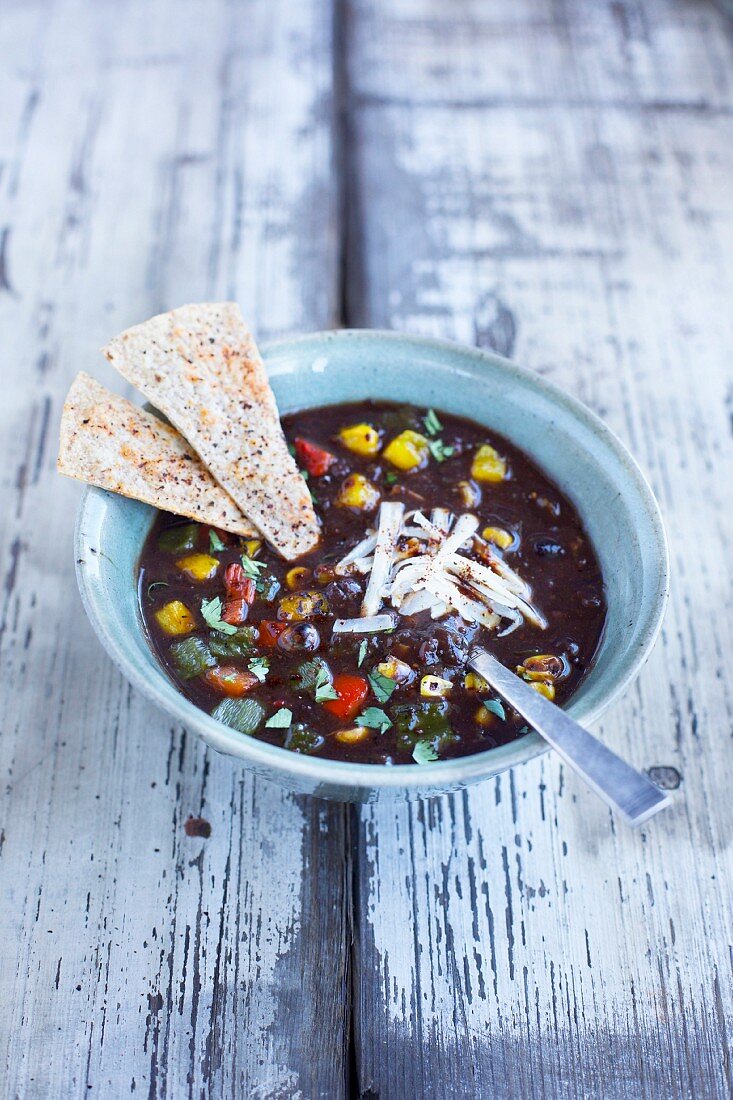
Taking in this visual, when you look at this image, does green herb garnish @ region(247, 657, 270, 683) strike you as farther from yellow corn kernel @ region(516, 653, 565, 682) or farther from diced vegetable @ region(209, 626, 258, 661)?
yellow corn kernel @ region(516, 653, 565, 682)

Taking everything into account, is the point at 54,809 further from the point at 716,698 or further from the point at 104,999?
the point at 716,698

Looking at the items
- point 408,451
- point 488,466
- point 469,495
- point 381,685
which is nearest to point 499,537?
point 469,495

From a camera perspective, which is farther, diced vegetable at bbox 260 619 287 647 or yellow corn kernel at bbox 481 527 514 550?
yellow corn kernel at bbox 481 527 514 550

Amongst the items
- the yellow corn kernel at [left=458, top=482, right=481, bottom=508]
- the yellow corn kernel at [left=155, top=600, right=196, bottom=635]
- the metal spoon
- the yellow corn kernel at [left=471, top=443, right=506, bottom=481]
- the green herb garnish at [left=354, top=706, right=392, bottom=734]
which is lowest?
the metal spoon

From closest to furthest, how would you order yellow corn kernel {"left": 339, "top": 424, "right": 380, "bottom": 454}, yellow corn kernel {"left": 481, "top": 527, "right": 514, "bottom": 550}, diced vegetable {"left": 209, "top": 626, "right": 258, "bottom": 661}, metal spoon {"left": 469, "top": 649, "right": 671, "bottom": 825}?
metal spoon {"left": 469, "top": 649, "right": 671, "bottom": 825} → diced vegetable {"left": 209, "top": 626, "right": 258, "bottom": 661} → yellow corn kernel {"left": 481, "top": 527, "right": 514, "bottom": 550} → yellow corn kernel {"left": 339, "top": 424, "right": 380, "bottom": 454}

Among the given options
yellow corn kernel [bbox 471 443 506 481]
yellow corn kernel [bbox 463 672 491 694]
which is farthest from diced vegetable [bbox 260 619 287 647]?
yellow corn kernel [bbox 471 443 506 481]

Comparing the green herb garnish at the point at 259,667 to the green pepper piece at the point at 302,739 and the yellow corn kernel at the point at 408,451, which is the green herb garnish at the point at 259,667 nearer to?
the green pepper piece at the point at 302,739
